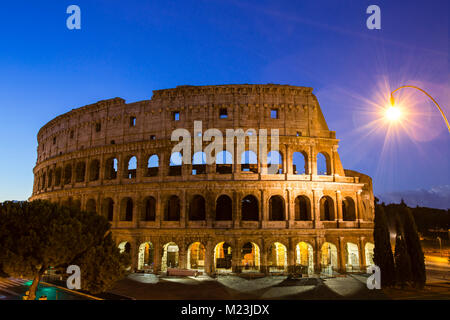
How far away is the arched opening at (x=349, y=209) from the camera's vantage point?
112 feet

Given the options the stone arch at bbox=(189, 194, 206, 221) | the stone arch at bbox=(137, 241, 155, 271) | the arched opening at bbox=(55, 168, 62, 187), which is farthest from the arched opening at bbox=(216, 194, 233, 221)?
the arched opening at bbox=(55, 168, 62, 187)

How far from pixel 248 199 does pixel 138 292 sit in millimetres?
15545

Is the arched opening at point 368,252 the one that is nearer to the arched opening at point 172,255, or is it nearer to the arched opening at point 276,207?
the arched opening at point 276,207

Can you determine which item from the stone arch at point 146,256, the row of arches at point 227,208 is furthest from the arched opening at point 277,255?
the stone arch at point 146,256

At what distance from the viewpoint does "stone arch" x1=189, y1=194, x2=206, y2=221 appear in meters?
34.3

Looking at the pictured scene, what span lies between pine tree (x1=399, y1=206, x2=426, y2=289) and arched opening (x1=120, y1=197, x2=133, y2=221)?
85.5ft

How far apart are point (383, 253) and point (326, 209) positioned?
9858 mm

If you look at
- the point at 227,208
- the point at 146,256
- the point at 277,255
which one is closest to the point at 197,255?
the point at 146,256

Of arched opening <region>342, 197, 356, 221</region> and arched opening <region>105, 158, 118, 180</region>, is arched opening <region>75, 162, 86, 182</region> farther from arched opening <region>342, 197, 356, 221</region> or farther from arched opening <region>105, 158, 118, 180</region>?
arched opening <region>342, 197, 356, 221</region>

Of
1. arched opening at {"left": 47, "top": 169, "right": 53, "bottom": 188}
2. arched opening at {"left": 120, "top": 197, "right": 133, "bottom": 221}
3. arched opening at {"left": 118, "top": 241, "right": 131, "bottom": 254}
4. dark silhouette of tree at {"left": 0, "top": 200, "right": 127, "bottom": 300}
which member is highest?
arched opening at {"left": 47, "top": 169, "right": 53, "bottom": 188}

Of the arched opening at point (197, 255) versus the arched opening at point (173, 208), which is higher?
the arched opening at point (173, 208)

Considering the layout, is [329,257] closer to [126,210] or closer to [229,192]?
[229,192]
